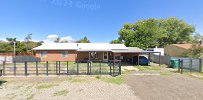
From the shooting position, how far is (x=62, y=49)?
27.8 meters

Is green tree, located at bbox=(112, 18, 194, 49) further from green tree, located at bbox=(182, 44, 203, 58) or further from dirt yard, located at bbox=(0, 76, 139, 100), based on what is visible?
dirt yard, located at bbox=(0, 76, 139, 100)

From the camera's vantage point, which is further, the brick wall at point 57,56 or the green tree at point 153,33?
the green tree at point 153,33

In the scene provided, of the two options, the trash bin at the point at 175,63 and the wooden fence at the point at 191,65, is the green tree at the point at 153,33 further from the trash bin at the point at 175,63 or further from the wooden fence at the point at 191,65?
the wooden fence at the point at 191,65

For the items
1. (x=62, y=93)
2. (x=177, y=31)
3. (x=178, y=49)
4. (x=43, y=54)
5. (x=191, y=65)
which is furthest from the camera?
(x=177, y=31)

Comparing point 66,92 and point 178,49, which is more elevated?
point 178,49

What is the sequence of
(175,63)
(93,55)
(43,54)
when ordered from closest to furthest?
(175,63) < (43,54) < (93,55)

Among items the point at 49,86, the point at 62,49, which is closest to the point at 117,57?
the point at 62,49

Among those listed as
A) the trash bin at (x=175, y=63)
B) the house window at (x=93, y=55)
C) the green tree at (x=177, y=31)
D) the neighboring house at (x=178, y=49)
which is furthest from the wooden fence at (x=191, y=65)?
the green tree at (x=177, y=31)

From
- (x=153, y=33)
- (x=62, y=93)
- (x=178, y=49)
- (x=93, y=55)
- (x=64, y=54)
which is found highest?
(x=153, y=33)

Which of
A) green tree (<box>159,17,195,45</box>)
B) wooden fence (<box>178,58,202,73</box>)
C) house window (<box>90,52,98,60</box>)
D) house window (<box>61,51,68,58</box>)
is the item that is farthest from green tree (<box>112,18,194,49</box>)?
wooden fence (<box>178,58,202,73</box>)

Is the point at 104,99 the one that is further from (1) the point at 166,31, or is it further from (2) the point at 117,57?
(1) the point at 166,31

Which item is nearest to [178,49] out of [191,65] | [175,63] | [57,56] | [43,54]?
[175,63]

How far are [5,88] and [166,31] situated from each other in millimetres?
56185

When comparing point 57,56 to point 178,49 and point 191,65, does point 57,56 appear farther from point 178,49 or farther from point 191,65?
point 178,49
